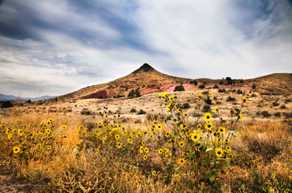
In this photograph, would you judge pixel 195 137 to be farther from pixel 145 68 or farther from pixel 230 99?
pixel 145 68

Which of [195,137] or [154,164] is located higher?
[195,137]

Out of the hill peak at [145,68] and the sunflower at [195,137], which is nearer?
the sunflower at [195,137]

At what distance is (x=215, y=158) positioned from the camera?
4.05 m

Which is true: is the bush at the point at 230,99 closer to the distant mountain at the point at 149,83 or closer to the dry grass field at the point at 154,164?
the distant mountain at the point at 149,83

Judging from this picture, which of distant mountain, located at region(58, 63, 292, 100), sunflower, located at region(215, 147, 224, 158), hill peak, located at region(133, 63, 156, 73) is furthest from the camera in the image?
hill peak, located at region(133, 63, 156, 73)

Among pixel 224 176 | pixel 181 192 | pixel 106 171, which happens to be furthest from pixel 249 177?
pixel 106 171

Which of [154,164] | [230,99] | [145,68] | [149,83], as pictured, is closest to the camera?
[154,164]

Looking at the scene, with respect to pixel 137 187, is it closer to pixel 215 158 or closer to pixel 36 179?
pixel 215 158

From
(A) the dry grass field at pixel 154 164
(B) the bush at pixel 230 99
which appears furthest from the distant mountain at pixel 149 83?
(A) the dry grass field at pixel 154 164

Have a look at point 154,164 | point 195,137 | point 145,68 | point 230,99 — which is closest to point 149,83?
point 145,68

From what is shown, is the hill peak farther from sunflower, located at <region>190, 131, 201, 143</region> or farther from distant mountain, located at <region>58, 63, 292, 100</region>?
sunflower, located at <region>190, 131, 201, 143</region>

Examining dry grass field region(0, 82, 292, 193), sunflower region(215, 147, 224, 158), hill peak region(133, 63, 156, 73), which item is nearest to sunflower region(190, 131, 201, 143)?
dry grass field region(0, 82, 292, 193)

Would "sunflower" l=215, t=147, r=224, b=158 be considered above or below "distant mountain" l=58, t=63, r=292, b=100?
below

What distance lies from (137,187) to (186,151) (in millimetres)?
1070
